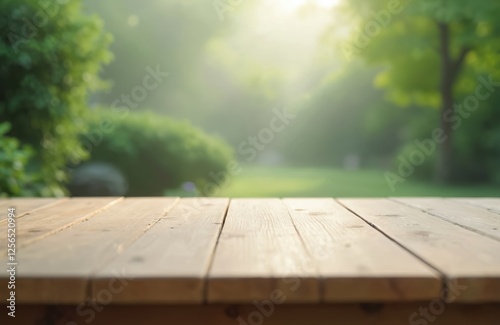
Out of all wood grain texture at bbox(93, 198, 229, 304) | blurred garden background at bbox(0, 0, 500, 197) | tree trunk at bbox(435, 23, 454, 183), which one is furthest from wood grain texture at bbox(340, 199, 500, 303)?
tree trunk at bbox(435, 23, 454, 183)

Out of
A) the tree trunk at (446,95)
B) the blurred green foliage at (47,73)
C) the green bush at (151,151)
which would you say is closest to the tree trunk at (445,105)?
the tree trunk at (446,95)

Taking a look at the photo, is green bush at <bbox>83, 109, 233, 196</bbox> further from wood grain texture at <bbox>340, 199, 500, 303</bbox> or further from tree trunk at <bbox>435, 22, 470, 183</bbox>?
wood grain texture at <bbox>340, 199, 500, 303</bbox>

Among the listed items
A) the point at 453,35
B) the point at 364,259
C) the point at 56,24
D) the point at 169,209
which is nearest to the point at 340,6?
the point at 453,35

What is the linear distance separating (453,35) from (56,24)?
35.9 ft

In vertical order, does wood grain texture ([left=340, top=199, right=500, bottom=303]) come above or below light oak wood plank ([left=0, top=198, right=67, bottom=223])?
above

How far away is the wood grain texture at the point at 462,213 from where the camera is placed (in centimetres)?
210

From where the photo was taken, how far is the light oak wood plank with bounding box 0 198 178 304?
4.37 feet

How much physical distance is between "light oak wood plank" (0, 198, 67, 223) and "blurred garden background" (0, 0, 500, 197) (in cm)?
235

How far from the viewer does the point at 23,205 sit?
9.41 ft

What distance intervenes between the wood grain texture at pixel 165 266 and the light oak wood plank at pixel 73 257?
0.03 m

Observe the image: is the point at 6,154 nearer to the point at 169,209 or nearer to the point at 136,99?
the point at 169,209

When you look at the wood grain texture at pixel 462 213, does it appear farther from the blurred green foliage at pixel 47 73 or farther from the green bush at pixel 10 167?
the blurred green foliage at pixel 47 73

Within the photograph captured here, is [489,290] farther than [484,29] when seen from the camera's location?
No

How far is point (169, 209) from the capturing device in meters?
2.62
